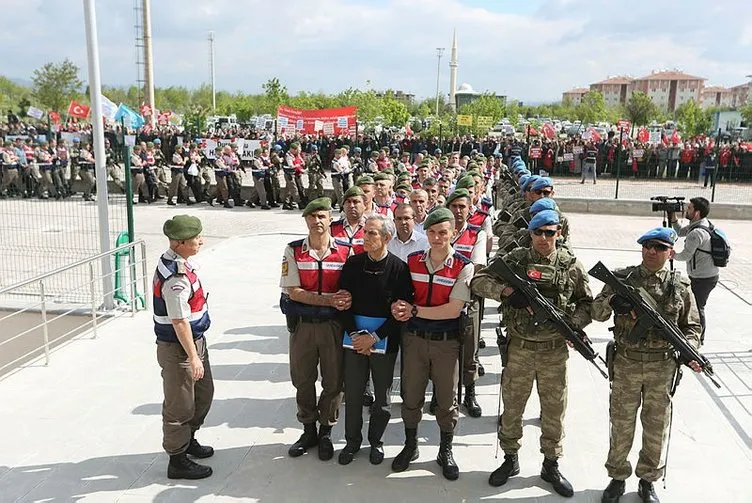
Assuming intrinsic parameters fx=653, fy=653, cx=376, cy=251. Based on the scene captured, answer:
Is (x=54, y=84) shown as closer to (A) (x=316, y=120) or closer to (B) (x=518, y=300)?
(A) (x=316, y=120)

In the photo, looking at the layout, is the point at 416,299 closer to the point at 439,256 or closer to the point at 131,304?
the point at 439,256

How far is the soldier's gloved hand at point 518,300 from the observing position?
4102mm

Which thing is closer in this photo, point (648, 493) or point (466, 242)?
point (648, 493)

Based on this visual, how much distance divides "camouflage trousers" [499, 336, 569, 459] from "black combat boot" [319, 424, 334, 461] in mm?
1232

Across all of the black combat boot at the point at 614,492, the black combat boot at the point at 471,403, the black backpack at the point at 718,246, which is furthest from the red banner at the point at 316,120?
the black combat boot at the point at 614,492

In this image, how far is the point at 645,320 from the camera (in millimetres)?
3850

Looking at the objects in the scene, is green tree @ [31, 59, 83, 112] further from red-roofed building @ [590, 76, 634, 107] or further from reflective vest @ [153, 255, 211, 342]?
red-roofed building @ [590, 76, 634, 107]

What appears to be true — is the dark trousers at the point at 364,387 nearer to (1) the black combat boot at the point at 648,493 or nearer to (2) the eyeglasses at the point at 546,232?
(2) the eyeglasses at the point at 546,232

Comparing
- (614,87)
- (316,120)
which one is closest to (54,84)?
(316,120)

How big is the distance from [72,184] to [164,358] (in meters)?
17.0

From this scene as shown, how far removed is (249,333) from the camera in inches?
295

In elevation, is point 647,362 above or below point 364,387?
above

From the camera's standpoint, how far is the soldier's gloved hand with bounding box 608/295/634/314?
3.89 m

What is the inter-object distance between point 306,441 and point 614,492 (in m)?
2.15
